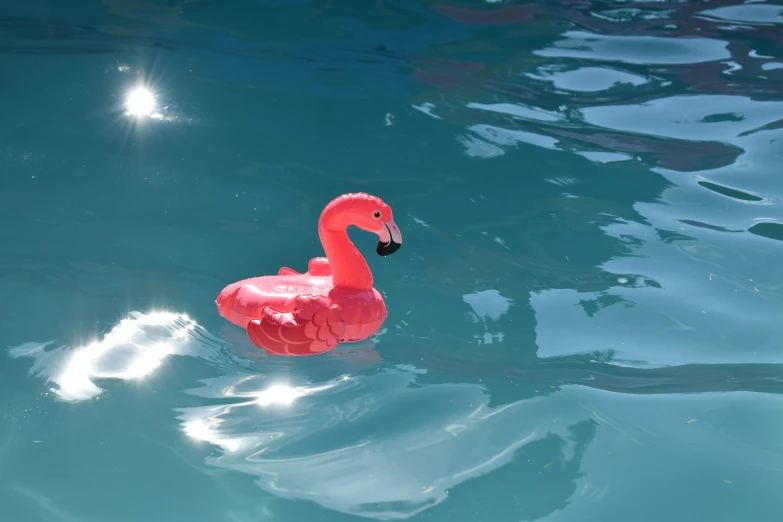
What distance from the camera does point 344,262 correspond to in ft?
8.98

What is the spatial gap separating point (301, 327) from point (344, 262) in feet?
1.00

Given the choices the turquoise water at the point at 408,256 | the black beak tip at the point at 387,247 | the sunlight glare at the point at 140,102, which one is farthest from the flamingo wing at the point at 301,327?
the sunlight glare at the point at 140,102

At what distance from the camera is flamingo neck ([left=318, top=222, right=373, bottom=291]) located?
2740mm

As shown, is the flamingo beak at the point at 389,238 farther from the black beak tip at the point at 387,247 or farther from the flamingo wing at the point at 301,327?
the flamingo wing at the point at 301,327

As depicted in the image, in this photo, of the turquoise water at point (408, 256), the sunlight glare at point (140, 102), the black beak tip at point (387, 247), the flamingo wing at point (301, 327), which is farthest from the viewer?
the sunlight glare at point (140, 102)

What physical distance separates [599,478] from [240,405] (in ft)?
3.57

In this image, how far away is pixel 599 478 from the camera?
2256 millimetres

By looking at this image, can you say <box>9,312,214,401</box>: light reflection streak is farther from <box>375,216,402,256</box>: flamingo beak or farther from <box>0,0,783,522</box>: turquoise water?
<box>375,216,402,256</box>: flamingo beak

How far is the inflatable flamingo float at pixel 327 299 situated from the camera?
101 inches

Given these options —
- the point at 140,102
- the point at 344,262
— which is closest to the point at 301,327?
the point at 344,262

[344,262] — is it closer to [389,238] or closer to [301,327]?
[389,238]

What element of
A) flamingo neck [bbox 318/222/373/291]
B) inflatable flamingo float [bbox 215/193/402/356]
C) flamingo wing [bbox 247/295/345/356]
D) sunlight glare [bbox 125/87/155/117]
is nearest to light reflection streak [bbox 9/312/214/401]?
inflatable flamingo float [bbox 215/193/402/356]

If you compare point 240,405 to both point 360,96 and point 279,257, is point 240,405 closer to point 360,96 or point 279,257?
point 279,257

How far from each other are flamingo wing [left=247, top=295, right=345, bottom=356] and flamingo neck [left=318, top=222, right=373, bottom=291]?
0.16m
